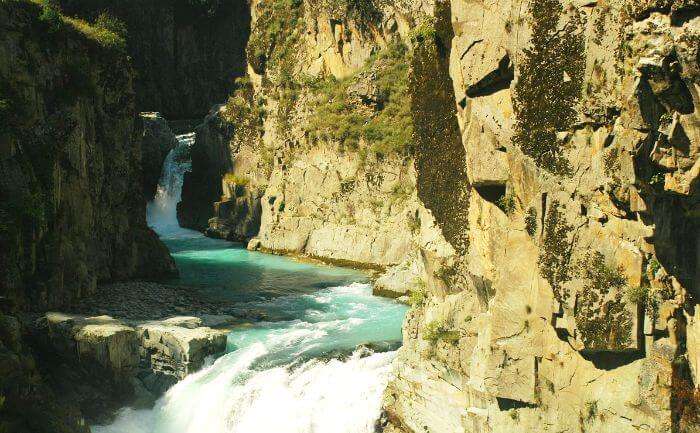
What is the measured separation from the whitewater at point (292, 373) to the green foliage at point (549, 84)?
7997mm

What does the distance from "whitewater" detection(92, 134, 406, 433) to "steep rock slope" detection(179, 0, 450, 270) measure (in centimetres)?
831

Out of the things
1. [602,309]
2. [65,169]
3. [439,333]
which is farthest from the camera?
[65,169]

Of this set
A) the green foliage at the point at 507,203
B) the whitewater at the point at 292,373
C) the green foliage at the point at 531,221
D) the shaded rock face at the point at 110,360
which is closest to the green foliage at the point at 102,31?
the whitewater at the point at 292,373

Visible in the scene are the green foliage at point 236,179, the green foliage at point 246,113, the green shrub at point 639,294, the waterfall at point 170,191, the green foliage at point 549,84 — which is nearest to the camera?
the green shrub at point 639,294

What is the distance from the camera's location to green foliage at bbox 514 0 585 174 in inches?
523

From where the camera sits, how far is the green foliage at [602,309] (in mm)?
12938

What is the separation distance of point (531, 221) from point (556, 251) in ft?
2.64

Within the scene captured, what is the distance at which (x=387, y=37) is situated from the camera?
4378cm

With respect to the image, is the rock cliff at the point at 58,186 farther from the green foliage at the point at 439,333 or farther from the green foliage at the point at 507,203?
the green foliage at the point at 507,203

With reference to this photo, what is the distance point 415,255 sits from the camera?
2428cm

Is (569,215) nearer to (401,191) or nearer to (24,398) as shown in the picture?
(24,398)

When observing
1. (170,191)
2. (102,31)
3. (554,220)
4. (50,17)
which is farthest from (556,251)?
(170,191)

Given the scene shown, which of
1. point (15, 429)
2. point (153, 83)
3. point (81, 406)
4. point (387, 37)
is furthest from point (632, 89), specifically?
point (153, 83)

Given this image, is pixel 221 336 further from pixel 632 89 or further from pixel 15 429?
pixel 632 89
